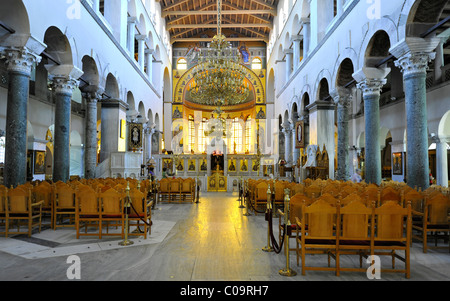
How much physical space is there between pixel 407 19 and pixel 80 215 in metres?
8.03

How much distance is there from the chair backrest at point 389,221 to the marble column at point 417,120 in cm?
432

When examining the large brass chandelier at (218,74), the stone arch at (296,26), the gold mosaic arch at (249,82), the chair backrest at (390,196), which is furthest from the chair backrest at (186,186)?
the gold mosaic arch at (249,82)

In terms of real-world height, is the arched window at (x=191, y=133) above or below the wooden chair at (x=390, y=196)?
above

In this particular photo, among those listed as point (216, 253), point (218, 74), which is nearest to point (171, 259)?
point (216, 253)

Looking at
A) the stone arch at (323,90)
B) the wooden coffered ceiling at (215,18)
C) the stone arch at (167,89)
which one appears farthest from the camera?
the stone arch at (167,89)

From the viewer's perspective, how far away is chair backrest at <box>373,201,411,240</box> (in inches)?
137

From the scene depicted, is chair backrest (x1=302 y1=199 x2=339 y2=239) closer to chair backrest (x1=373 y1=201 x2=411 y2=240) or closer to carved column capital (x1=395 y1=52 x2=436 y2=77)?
chair backrest (x1=373 y1=201 x2=411 y2=240)

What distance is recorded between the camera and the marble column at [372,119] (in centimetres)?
945

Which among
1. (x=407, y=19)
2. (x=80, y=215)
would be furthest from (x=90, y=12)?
(x=407, y=19)

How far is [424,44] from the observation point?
714 centimetres

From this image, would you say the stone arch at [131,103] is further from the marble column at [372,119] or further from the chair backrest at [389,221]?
the chair backrest at [389,221]

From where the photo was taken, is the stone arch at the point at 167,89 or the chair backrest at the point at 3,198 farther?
the stone arch at the point at 167,89

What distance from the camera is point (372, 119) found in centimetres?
951

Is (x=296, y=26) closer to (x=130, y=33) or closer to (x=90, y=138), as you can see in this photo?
(x=130, y=33)
